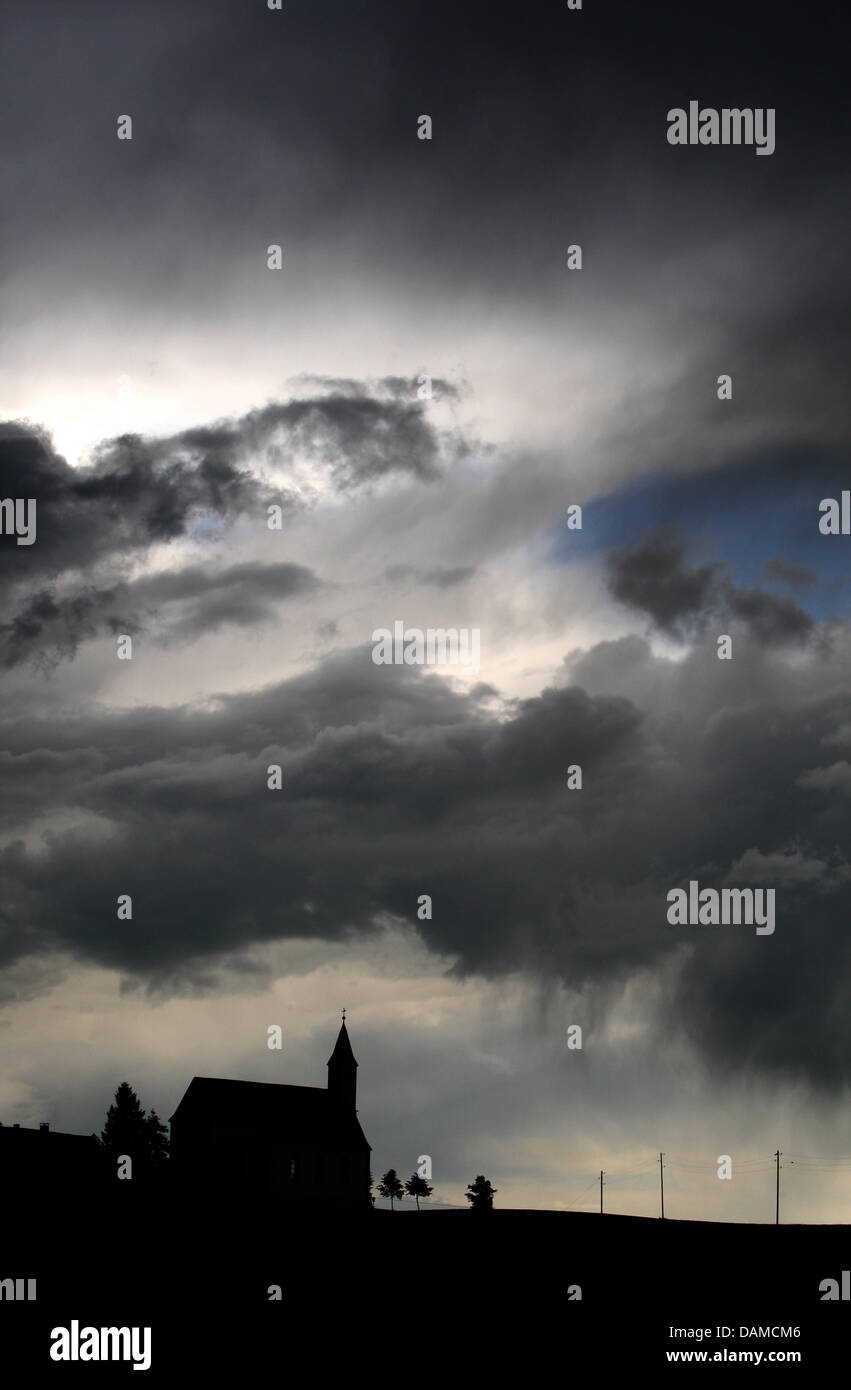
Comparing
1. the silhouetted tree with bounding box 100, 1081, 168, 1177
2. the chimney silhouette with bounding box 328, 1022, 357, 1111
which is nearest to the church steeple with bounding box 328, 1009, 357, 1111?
the chimney silhouette with bounding box 328, 1022, 357, 1111

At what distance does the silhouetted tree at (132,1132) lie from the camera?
13338 cm

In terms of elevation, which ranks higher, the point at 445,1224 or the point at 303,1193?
the point at 445,1224

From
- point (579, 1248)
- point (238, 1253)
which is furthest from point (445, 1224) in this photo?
point (238, 1253)

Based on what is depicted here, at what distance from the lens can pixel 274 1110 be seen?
118250 millimetres

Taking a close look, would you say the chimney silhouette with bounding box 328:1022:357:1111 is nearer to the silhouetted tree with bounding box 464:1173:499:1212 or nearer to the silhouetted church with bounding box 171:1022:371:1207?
the silhouetted church with bounding box 171:1022:371:1207

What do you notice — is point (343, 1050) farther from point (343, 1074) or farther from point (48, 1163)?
point (48, 1163)

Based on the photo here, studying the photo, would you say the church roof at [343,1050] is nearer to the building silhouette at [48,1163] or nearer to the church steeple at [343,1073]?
the church steeple at [343,1073]

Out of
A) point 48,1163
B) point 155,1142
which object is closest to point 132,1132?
point 155,1142

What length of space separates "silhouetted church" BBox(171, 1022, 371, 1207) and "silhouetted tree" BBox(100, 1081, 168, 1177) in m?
18.5

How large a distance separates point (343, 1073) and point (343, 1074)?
0.10 metres

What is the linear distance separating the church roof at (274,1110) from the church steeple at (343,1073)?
118 cm
